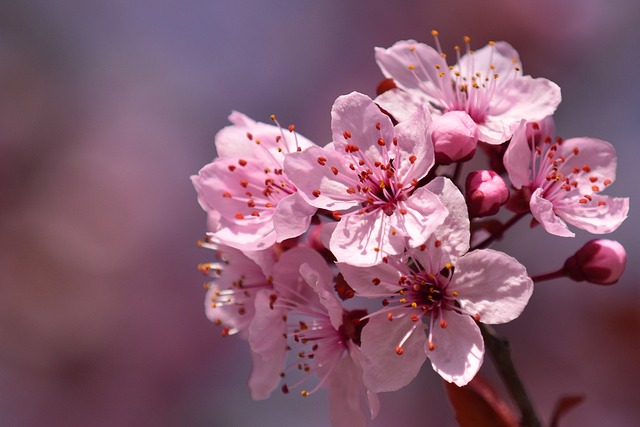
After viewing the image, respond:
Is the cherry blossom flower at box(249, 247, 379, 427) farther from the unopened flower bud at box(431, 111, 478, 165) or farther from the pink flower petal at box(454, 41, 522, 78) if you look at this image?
the pink flower petal at box(454, 41, 522, 78)

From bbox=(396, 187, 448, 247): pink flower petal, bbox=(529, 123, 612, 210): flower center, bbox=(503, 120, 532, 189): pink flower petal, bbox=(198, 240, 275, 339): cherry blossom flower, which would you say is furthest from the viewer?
bbox=(198, 240, 275, 339): cherry blossom flower

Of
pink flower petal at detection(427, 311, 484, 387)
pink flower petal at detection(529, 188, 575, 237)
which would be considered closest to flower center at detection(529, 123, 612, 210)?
pink flower petal at detection(529, 188, 575, 237)

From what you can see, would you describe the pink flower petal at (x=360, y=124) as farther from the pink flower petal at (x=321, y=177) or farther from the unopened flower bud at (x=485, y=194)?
the unopened flower bud at (x=485, y=194)

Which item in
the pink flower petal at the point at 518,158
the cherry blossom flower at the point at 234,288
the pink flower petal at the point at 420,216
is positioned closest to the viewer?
the pink flower petal at the point at 420,216

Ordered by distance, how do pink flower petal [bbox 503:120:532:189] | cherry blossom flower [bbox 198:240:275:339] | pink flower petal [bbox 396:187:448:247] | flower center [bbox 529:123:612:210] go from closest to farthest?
pink flower petal [bbox 396:187:448:247], pink flower petal [bbox 503:120:532:189], flower center [bbox 529:123:612:210], cherry blossom flower [bbox 198:240:275:339]

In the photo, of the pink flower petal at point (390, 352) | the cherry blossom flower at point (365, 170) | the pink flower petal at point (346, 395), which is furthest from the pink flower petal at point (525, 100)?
the pink flower petal at point (346, 395)

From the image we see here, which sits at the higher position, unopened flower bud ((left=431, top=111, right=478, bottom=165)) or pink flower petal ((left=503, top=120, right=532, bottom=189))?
unopened flower bud ((left=431, top=111, right=478, bottom=165))

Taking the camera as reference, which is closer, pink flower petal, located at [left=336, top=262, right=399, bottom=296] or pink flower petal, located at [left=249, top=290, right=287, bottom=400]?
pink flower petal, located at [left=336, top=262, right=399, bottom=296]
